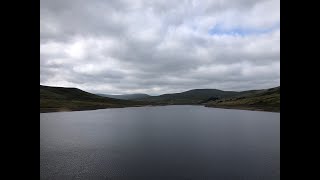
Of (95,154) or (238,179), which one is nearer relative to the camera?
(238,179)

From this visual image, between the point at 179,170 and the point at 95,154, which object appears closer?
the point at 179,170

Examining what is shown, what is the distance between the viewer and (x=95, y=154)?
105 ft
